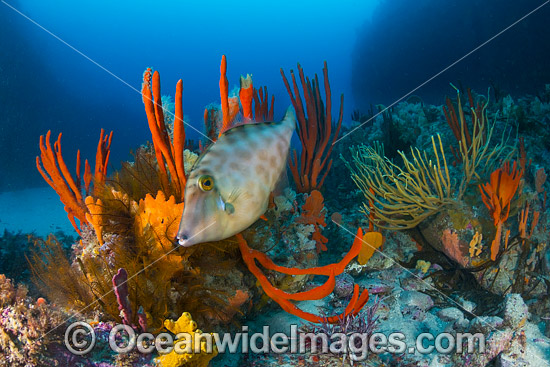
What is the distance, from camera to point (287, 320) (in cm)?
294

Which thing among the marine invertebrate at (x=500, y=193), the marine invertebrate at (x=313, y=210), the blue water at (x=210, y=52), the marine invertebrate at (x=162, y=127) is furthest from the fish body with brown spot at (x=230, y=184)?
the marine invertebrate at (x=500, y=193)

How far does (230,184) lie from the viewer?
5.81 feet

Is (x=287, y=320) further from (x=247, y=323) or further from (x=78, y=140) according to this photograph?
(x=78, y=140)

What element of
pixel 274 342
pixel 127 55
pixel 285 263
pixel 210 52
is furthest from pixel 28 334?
pixel 210 52

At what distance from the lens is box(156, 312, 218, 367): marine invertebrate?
185 centimetres

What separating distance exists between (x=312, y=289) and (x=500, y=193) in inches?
91.4

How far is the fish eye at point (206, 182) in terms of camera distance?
67.3 inches

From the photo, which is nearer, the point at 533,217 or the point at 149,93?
the point at 149,93

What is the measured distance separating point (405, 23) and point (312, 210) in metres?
30.9

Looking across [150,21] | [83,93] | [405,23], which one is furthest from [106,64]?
[405,23]

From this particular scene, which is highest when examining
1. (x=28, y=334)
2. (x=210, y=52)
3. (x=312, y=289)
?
(x=210, y=52)

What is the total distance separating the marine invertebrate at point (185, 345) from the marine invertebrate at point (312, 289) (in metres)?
0.66

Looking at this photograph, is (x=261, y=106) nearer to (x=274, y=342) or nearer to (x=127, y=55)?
(x=274, y=342)

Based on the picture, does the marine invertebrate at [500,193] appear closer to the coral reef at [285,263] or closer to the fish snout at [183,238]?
the coral reef at [285,263]
